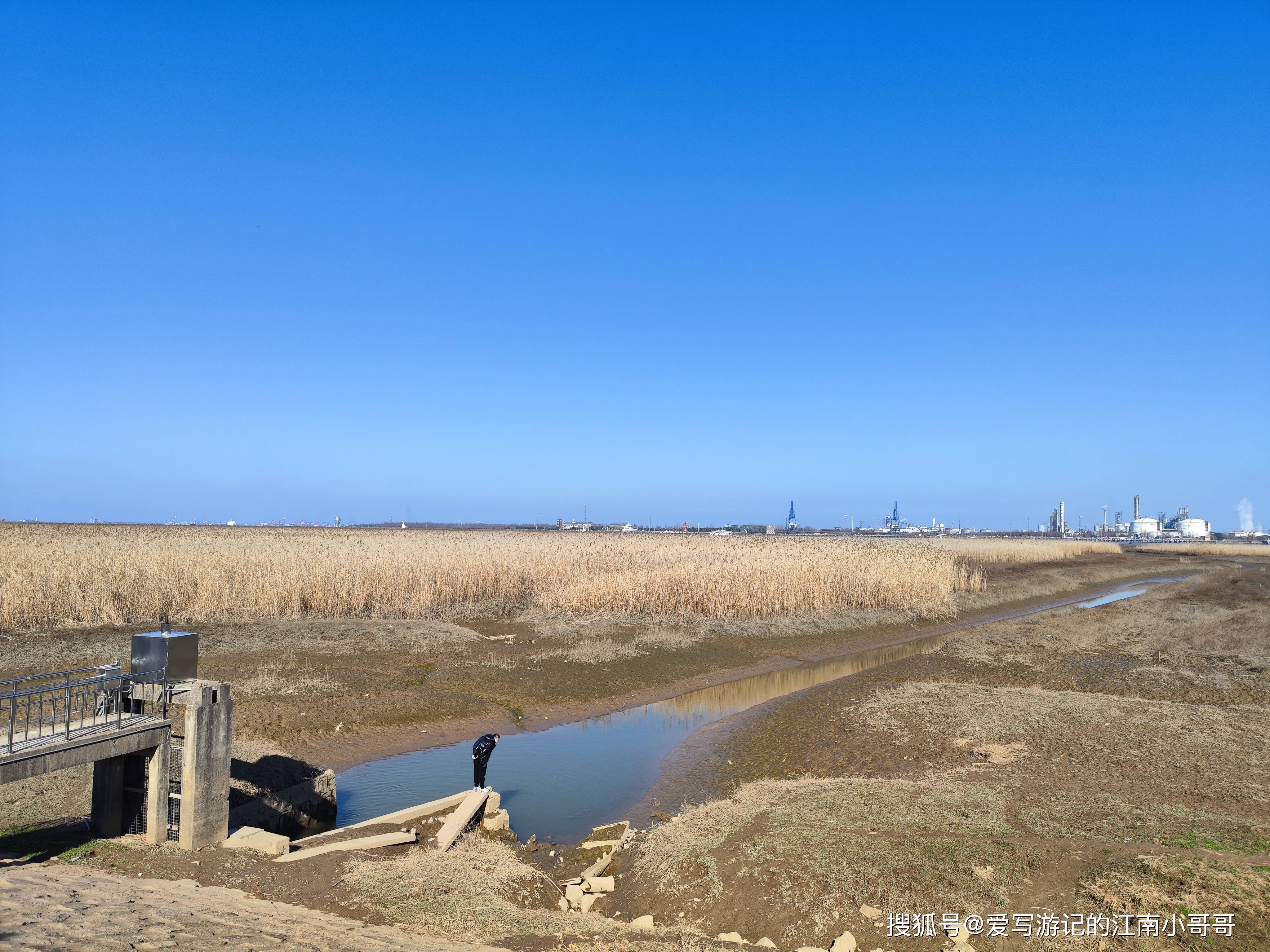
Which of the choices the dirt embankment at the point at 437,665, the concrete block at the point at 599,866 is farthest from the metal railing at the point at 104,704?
the concrete block at the point at 599,866

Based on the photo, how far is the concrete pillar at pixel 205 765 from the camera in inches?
276

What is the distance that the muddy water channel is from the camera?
9.82 meters

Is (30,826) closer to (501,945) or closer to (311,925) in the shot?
(311,925)

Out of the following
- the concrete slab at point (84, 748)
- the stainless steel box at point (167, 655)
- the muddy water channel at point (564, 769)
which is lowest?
the muddy water channel at point (564, 769)

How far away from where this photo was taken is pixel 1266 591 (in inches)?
1373

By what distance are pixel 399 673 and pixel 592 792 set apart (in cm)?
741

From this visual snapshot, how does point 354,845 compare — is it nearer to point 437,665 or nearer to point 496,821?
point 496,821

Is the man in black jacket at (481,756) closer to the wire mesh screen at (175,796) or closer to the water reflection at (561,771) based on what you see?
the water reflection at (561,771)

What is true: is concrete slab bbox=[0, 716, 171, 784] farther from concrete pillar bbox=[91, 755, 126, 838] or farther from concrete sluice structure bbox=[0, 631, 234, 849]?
concrete pillar bbox=[91, 755, 126, 838]

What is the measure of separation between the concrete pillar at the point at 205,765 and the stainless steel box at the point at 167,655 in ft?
0.55

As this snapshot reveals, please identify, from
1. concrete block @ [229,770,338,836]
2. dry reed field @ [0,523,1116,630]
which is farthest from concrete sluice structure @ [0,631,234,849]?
dry reed field @ [0,523,1116,630]

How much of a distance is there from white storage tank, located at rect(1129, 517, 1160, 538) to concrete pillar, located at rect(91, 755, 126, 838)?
581 feet

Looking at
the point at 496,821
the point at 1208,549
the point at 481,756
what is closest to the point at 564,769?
the point at 481,756

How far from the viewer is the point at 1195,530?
152750mm
